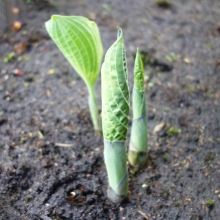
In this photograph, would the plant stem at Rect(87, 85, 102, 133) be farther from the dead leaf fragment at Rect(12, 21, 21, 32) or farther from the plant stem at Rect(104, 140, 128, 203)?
the dead leaf fragment at Rect(12, 21, 21, 32)

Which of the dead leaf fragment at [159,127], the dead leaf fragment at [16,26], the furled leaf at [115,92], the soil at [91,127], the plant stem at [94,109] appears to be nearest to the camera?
the furled leaf at [115,92]

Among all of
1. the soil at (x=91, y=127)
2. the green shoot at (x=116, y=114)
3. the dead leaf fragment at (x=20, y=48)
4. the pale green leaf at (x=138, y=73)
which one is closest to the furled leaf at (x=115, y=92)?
the green shoot at (x=116, y=114)

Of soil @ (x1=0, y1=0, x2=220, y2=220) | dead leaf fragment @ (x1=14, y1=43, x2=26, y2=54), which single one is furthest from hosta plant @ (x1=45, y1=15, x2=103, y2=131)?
dead leaf fragment @ (x1=14, y1=43, x2=26, y2=54)

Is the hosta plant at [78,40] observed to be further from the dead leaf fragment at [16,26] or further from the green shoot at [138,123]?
the dead leaf fragment at [16,26]

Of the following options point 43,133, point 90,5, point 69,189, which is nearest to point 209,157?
point 69,189

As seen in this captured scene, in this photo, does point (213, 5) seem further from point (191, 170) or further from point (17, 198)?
point (17, 198)
